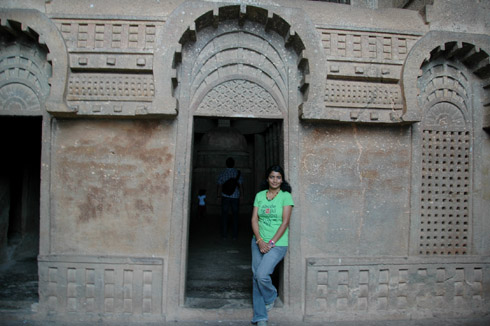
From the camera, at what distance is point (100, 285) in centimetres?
382

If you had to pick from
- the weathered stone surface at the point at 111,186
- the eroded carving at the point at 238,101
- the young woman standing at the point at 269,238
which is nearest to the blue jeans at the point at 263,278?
the young woman standing at the point at 269,238

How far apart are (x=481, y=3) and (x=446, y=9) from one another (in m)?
0.49

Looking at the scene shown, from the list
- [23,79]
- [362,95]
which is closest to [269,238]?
[362,95]

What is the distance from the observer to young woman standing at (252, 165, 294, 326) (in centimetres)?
357

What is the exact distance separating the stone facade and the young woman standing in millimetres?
367

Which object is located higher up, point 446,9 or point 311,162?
point 446,9

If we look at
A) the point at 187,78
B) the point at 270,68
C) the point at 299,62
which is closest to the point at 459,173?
the point at 299,62

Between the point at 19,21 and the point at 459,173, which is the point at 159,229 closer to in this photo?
the point at 19,21

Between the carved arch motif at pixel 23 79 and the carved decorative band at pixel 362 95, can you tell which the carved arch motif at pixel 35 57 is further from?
the carved decorative band at pixel 362 95

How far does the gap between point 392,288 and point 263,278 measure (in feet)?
5.79

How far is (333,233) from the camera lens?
13.3ft

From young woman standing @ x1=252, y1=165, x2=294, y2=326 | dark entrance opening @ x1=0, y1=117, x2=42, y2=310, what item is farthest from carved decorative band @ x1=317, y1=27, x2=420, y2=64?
dark entrance opening @ x1=0, y1=117, x2=42, y2=310

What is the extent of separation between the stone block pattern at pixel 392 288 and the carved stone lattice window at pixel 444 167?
11.0 inches

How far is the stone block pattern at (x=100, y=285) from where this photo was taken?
3801mm
